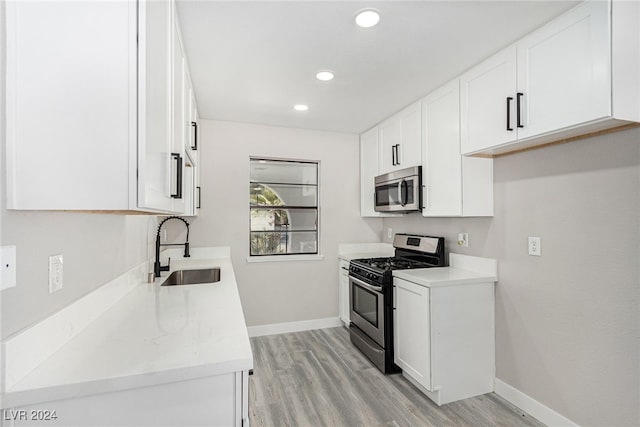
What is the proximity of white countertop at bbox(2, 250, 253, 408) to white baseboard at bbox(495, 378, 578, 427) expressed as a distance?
81.5 inches

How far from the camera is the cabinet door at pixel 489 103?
76.0 inches

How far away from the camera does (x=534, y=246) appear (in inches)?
83.4

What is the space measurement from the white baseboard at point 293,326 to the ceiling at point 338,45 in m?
2.42

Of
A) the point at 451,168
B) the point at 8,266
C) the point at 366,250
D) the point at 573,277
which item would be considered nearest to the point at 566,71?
the point at 451,168

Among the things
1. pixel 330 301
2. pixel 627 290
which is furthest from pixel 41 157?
pixel 330 301

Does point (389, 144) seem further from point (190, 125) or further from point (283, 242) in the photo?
point (190, 125)

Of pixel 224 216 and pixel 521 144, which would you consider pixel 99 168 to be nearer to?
pixel 521 144

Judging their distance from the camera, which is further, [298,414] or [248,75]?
[248,75]

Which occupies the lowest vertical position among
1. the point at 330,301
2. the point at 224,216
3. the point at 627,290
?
the point at 330,301

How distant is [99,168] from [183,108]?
43.0 inches

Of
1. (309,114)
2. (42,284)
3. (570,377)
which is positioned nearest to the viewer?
(42,284)

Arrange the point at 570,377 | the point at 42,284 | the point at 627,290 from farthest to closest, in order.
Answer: the point at 570,377 → the point at 627,290 → the point at 42,284

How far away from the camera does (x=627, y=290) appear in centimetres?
164

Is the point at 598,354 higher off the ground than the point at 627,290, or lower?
lower
